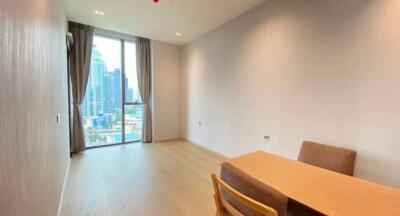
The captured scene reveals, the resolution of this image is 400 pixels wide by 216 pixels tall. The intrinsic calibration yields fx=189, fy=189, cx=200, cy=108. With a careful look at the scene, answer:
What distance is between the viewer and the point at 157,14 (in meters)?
3.64

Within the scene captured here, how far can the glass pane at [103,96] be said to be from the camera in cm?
468

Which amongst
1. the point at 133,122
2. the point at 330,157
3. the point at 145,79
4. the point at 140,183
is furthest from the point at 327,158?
the point at 133,122

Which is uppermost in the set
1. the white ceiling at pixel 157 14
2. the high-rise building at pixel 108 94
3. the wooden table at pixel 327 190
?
the white ceiling at pixel 157 14

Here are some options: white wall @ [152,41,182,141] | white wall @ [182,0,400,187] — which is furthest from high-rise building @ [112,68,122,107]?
white wall @ [182,0,400,187]

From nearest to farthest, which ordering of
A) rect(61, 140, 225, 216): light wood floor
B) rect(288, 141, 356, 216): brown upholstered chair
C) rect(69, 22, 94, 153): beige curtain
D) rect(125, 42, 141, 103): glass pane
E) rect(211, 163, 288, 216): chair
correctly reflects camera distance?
rect(211, 163, 288, 216): chair, rect(288, 141, 356, 216): brown upholstered chair, rect(61, 140, 225, 216): light wood floor, rect(69, 22, 94, 153): beige curtain, rect(125, 42, 141, 103): glass pane

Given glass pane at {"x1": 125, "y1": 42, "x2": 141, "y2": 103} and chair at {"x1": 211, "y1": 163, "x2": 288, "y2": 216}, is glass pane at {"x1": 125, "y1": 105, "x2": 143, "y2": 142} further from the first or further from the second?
chair at {"x1": 211, "y1": 163, "x2": 288, "y2": 216}

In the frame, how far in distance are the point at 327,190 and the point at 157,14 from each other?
3.74 meters

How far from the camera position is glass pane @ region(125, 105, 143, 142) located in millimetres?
5266

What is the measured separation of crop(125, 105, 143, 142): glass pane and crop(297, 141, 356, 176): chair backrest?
4463 mm

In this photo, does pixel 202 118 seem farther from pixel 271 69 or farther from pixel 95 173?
pixel 95 173

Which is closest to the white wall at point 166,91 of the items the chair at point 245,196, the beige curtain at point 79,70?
the beige curtain at point 79,70

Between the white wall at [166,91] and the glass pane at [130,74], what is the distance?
1.77ft

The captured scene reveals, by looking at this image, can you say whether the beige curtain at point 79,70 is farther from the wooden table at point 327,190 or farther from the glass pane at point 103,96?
the wooden table at point 327,190

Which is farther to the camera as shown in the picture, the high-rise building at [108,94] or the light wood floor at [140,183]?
the high-rise building at [108,94]
